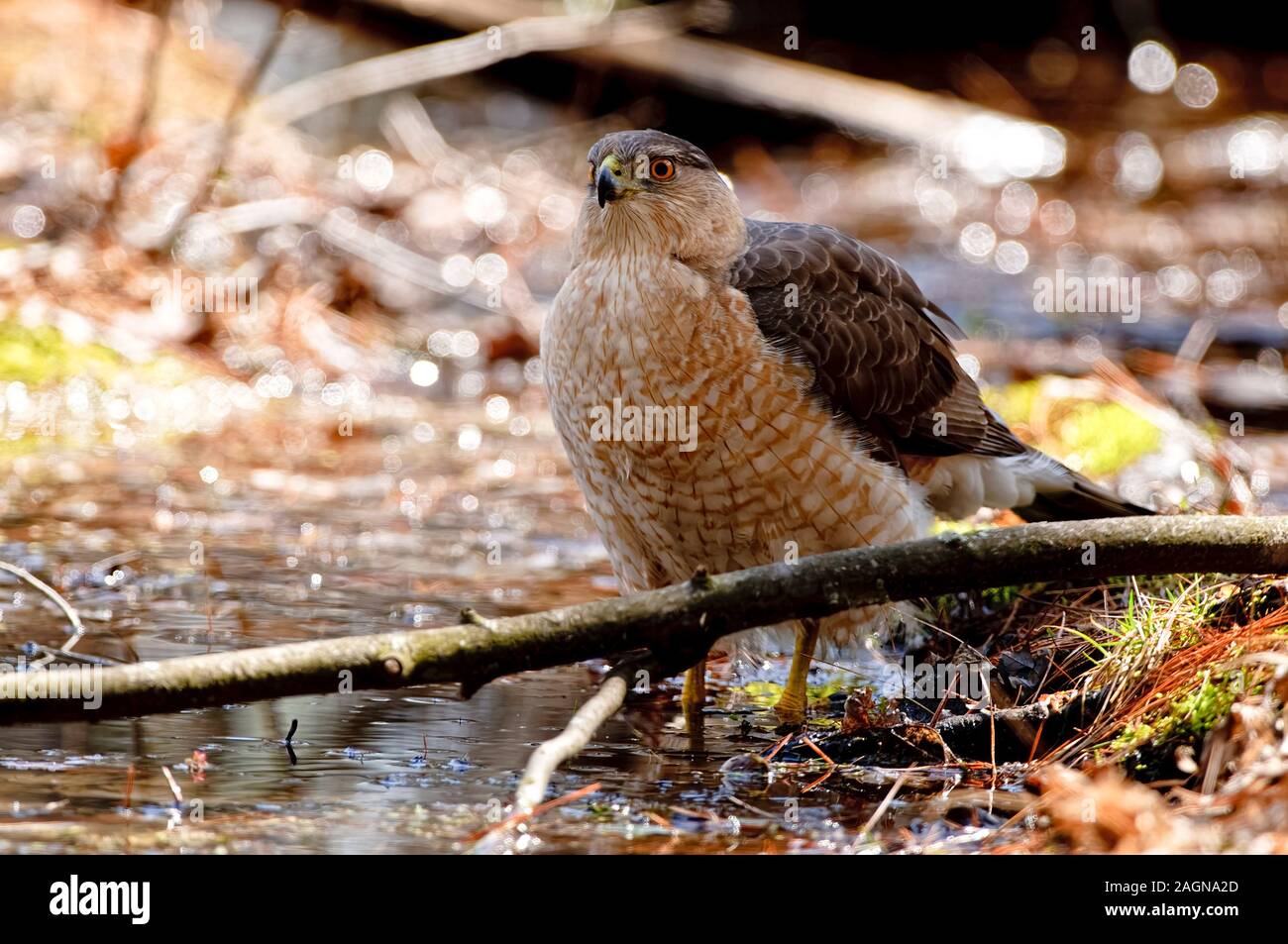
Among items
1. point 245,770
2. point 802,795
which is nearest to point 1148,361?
point 802,795

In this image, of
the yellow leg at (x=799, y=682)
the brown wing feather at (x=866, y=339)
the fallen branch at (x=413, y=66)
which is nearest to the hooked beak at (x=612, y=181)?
the brown wing feather at (x=866, y=339)

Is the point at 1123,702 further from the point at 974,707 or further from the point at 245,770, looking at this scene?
the point at 245,770

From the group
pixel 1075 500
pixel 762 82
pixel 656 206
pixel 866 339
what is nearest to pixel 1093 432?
pixel 1075 500

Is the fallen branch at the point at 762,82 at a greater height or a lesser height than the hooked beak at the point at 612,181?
greater

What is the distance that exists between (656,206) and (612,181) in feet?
0.48

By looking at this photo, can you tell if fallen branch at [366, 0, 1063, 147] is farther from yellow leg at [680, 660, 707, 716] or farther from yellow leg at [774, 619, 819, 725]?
yellow leg at [680, 660, 707, 716]

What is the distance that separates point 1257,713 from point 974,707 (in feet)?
3.14

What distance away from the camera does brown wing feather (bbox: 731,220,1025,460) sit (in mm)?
4348

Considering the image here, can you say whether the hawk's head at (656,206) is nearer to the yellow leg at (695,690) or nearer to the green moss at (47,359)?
the yellow leg at (695,690)

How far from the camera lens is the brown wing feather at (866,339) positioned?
14.3ft

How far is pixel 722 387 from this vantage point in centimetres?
406

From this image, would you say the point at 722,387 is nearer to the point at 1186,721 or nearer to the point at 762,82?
the point at 1186,721

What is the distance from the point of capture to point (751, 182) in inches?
528

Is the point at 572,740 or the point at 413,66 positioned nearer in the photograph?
the point at 572,740
